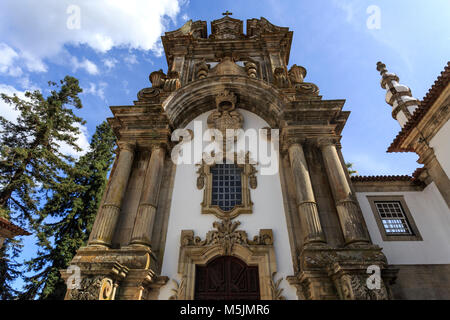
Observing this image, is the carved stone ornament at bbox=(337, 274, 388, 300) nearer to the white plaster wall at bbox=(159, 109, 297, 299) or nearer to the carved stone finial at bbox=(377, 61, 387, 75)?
the white plaster wall at bbox=(159, 109, 297, 299)

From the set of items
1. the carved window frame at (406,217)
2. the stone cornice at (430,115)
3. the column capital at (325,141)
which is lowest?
the carved window frame at (406,217)

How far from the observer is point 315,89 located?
11.5 meters

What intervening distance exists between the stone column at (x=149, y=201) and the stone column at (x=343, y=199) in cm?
595

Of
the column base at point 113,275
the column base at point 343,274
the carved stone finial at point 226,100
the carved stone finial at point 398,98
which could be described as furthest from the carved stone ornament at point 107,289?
the carved stone finial at point 398,98

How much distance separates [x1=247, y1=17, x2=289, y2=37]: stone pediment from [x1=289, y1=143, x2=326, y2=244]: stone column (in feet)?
31.3

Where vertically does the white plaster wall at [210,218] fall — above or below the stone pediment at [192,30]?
below

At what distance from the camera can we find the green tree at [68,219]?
14305mm

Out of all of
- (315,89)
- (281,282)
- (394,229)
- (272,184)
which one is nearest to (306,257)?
(281,282)

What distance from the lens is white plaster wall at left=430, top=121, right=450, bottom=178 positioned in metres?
8.65

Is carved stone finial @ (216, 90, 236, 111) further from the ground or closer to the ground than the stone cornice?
further from the ground

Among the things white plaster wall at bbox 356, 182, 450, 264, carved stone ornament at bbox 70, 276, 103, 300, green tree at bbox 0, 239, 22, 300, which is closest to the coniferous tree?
green tree at bbox 0, 239, 22, 300

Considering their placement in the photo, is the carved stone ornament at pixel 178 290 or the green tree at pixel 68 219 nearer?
the carved stone ornament at pixel 178 290

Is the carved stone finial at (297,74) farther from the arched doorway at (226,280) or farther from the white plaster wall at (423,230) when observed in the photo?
the arched doorway at (226,280)

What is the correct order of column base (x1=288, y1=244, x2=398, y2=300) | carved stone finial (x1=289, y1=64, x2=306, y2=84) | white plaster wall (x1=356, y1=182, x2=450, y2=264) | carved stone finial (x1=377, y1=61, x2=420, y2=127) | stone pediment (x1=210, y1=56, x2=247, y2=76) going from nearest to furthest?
column base (x1=288, y1=244, x2=398, y2=300)
white plaster wall (x1=356, y1=182, x2=450, y2=264)
carved stone finial (x1=289, y1=64, x2=306, y2=84)
stone pediment (x1=210, y1=56, x2=247, y2=76)
carved stone finial (x1=377, y1=61, x2=420, y2=127)
